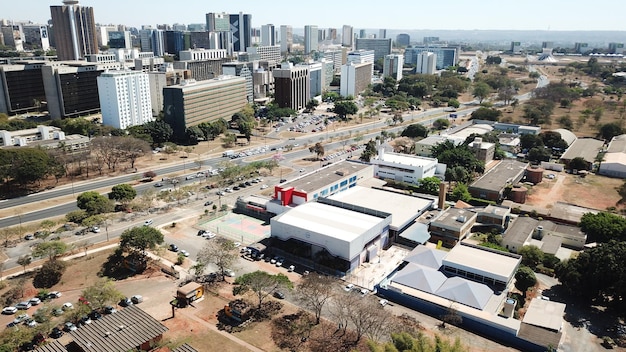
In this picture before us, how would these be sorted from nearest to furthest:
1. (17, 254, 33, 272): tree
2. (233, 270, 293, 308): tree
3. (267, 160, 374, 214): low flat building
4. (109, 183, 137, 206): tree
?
(233, 270, 293, 308): tree < (17, 254, 33, 272): tree < (267, 160, 374, 214): low flat building < (109, 183, 137, 206): tree

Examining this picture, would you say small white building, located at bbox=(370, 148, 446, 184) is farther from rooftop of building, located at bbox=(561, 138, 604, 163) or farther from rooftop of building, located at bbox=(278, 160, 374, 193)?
rooftop of building, located at bbox=(561, 138, 604, 163)

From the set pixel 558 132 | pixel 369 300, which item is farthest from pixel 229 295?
pixel 558 132

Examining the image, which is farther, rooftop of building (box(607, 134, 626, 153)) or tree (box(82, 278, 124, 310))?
rooftop of building (box(607, 134, 626, 153))

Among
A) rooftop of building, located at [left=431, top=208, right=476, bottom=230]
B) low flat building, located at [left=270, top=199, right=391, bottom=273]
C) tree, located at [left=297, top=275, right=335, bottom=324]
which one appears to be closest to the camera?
tree, located at [left=297, top=275, right=335, bottom=324]

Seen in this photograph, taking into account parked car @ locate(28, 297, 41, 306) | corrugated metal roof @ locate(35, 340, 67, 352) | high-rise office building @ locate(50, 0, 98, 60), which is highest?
high-rise office building @ locate(50, 0, 98, 60)

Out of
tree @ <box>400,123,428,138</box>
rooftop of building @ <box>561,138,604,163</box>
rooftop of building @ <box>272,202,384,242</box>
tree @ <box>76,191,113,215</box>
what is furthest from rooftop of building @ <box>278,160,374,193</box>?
rooftop of building @ <box>561,138,604,163</box>

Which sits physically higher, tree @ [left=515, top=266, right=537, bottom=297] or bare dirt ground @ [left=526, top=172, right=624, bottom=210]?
tree @ [left=515, top=266, right=537, bottom=297]
